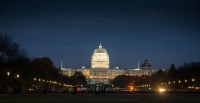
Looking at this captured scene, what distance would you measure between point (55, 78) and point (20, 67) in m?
71.7

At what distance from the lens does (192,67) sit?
119688 millimetres

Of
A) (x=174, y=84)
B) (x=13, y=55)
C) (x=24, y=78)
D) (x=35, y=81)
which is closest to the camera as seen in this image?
(x=13, y=55)

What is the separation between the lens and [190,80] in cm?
11656

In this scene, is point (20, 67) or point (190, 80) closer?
point (20, 67)

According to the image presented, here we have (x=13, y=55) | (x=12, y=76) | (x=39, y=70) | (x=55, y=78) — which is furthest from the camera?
(x=55, y=78)

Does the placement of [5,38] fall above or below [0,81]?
above

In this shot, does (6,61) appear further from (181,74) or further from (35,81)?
(181,74)

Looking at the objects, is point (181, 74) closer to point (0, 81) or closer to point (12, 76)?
point (12, 76)

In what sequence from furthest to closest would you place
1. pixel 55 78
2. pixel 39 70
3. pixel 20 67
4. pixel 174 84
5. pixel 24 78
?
pixel 55 78, pixel 174 84, pixel 39 70, pixel 24 78, pixel 20 67

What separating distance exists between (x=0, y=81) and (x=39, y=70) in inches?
1841

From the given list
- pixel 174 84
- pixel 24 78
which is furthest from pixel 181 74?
pixel 24 78

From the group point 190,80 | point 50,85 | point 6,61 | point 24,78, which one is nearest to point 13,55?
point 6,61

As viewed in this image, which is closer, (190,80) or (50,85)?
(190,80)

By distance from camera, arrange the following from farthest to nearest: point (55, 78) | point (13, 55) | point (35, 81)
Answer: point (55, 78), point (35, 81), point (13, 55)
